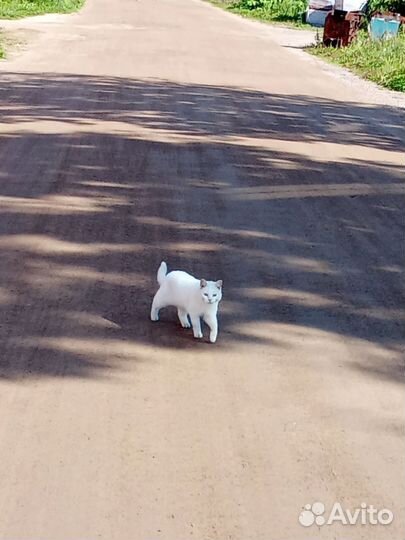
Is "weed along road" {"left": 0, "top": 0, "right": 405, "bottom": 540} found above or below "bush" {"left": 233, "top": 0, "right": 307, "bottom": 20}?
above

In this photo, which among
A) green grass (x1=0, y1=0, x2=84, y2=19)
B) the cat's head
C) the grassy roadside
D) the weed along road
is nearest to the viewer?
the weed along road

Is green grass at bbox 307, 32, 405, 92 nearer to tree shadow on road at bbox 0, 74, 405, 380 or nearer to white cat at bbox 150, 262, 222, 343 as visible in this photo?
tree shadow on road at bbox 0, 74, 405, 380

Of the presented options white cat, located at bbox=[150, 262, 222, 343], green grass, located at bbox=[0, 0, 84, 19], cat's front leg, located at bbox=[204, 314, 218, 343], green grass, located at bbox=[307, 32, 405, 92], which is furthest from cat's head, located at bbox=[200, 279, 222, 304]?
green grass, located at bbox=[0, 0, 84, 19]

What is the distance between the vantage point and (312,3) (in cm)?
4441

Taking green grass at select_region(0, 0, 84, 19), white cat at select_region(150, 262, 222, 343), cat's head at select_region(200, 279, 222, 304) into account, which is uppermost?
cat's head at select_region(200, 279, 222, 304)

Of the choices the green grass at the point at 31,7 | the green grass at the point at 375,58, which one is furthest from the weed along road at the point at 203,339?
the green grass at the point at 31,7

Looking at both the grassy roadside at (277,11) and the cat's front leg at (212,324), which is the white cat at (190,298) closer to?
the cat's front leg at (212,324)

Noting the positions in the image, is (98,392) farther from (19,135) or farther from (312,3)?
(312,3)

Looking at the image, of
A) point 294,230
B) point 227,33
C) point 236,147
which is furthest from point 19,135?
point 227,33

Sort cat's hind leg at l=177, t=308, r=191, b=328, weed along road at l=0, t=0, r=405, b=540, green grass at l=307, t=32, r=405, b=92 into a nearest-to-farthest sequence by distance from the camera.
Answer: weed along road at l=0, t=0, r=405, b=540 → cat's hind leg at l=177, t=308, r=191, b=328 → green grass at l=307, t=32, r=405, b=92

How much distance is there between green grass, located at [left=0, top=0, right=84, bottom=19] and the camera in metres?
38.8

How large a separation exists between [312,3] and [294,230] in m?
37.0

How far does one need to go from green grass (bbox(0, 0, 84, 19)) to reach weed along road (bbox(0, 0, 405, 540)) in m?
25.2

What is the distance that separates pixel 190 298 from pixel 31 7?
36.9m
